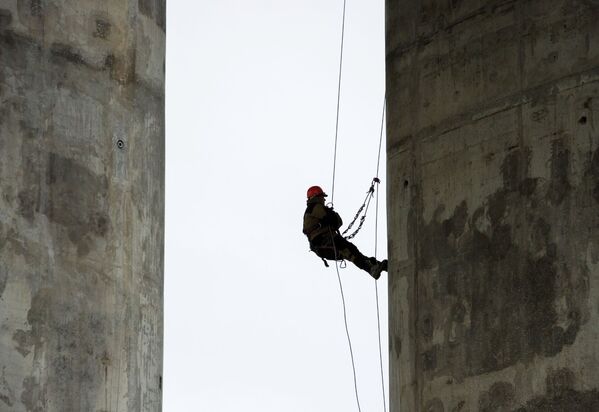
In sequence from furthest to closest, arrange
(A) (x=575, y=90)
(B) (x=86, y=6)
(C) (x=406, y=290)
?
(B) (x=86, y=6), (C) (x=406, y=290), (A) (x=575, y=90)

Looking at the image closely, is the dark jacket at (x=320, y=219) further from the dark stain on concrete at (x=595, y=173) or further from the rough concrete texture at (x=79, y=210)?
the dark stain on concrete at (x=595, y=173)

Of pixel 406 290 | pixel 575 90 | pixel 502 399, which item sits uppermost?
pixel 575 90

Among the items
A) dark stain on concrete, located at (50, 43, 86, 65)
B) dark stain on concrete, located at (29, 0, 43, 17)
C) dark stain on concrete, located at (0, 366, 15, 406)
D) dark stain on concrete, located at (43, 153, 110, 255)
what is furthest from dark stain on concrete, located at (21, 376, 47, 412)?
dark stain on concrete, located at (29, 0, 43, 17)

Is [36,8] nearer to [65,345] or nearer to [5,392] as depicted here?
[65,345]

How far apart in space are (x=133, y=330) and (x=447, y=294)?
3.94 metres

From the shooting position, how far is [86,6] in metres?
24.0

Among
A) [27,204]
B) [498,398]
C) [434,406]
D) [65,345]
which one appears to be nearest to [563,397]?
[498,398]

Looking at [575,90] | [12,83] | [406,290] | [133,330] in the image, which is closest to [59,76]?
[12,83]

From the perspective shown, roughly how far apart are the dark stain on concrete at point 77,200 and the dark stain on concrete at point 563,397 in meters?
5.64

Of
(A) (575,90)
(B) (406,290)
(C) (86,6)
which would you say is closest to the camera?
(A) (575,90)

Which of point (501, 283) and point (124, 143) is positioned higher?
point (124, 143)

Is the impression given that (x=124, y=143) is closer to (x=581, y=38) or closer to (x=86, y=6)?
(x=86, y=6)

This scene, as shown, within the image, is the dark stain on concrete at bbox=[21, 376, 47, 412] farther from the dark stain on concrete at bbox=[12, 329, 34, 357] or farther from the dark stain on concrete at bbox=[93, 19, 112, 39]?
the dark stain on concrete at bbox=[93, 19, 112, 39]

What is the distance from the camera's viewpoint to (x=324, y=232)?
2522 centimetres
